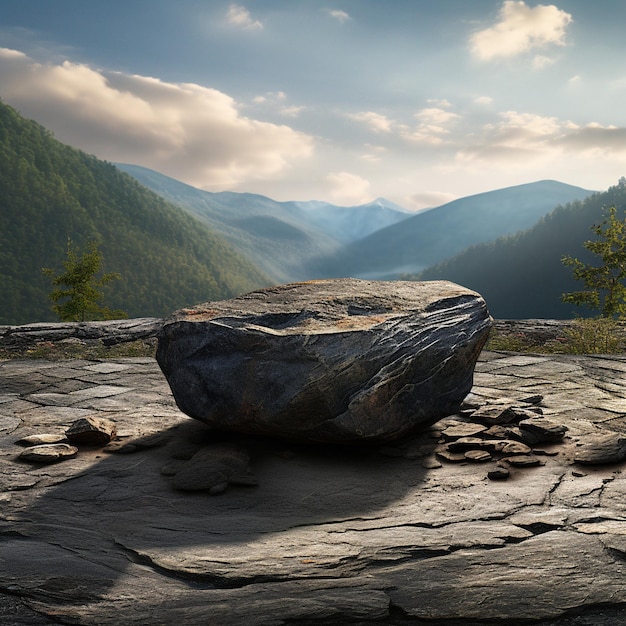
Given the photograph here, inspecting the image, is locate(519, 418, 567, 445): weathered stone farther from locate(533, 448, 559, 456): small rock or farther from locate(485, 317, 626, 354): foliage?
locate(485, 317, 626, 354): foliage

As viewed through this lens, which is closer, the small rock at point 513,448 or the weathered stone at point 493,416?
the small rock at point 513,448

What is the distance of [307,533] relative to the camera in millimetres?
2922

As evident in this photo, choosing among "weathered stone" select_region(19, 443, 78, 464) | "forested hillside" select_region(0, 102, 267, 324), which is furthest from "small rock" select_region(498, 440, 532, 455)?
"forested hillside" select_region(0, 102, 267, 324)

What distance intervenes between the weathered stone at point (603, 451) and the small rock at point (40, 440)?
352 centimetres

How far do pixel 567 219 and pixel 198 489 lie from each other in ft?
290

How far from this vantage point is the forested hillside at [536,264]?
235ft

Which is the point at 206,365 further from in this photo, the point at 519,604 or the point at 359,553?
the point at 519,604

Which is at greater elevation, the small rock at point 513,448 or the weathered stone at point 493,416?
the weathered stone at point 493,416

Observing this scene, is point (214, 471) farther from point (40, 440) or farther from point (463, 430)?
point (463, 430)

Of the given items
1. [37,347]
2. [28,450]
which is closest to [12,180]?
[37,347]

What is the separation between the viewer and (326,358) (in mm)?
3717

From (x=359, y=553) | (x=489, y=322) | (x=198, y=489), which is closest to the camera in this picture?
(x=359, y=553)

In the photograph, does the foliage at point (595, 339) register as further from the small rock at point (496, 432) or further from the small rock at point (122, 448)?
the small rock at point (122, 448)

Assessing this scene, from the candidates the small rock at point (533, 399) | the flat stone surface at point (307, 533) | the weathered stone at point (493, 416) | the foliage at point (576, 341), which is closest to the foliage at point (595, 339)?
the foliage at point (576, 341)
